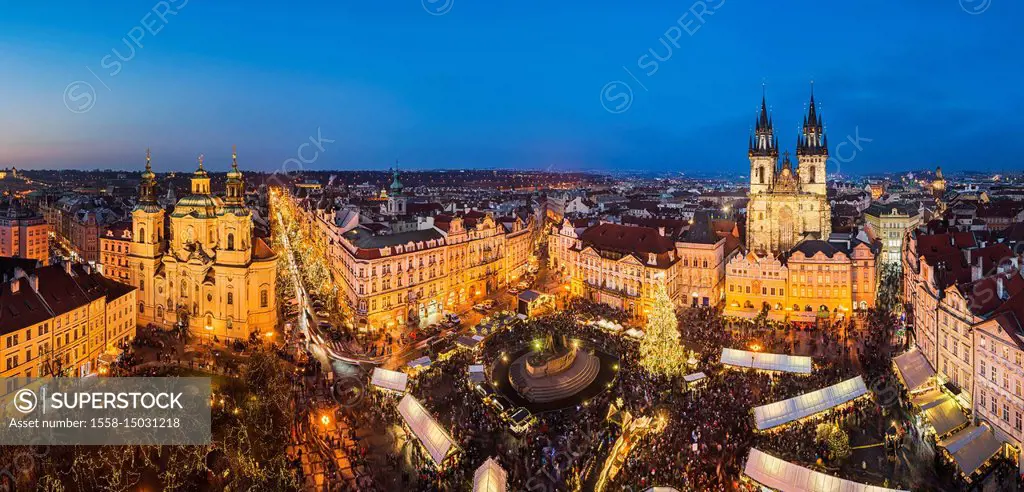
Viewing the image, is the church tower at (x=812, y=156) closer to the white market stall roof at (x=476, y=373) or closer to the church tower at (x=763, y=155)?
the church tower at (x=763, y=155)

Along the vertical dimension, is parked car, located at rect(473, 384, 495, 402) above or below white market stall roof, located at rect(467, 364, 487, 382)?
below

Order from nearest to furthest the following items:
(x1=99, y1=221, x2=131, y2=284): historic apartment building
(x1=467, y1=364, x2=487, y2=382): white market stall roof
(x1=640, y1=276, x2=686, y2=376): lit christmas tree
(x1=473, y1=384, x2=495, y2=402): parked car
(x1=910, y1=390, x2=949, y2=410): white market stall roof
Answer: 1. (x1=910, y1=390, x2=949, y2=410): white market stall roof
2. (x1=473, y1=384, x2=495, y2=402): parked car
3. (x1=640, y1=276, x2=686, y2=376): lit christmas tree
4. (x1=467, y1=364, x2=487, y2=382): white market stall roof
5. (x1=99, y1=221, x2=131, y2=284): historic apartment building

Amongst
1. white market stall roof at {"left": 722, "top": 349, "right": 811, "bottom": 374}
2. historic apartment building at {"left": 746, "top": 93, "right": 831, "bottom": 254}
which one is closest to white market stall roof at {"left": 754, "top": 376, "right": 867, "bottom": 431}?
white market stall roof at {"left": 722, "top": 349, "right": 811, "bottom": 374}

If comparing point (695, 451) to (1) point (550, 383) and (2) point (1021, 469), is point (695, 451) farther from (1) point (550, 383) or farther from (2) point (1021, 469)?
(2) point (1021, 469)

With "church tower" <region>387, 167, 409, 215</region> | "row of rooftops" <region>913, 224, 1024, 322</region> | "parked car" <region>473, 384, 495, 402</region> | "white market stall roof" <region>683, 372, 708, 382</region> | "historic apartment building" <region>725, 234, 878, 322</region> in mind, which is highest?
"church tower" <region>387, 167, 409, 215</region>

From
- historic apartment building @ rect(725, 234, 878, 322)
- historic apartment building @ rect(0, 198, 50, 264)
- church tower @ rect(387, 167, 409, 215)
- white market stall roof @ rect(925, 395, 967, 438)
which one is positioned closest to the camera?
white market stall roof @ rect(925, 395, 967, 438)

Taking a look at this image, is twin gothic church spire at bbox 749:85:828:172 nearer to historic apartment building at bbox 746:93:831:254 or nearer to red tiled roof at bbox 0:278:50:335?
historic apartment building at bbox 746:93:831:254

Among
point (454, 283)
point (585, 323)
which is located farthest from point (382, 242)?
point (585, 323)
